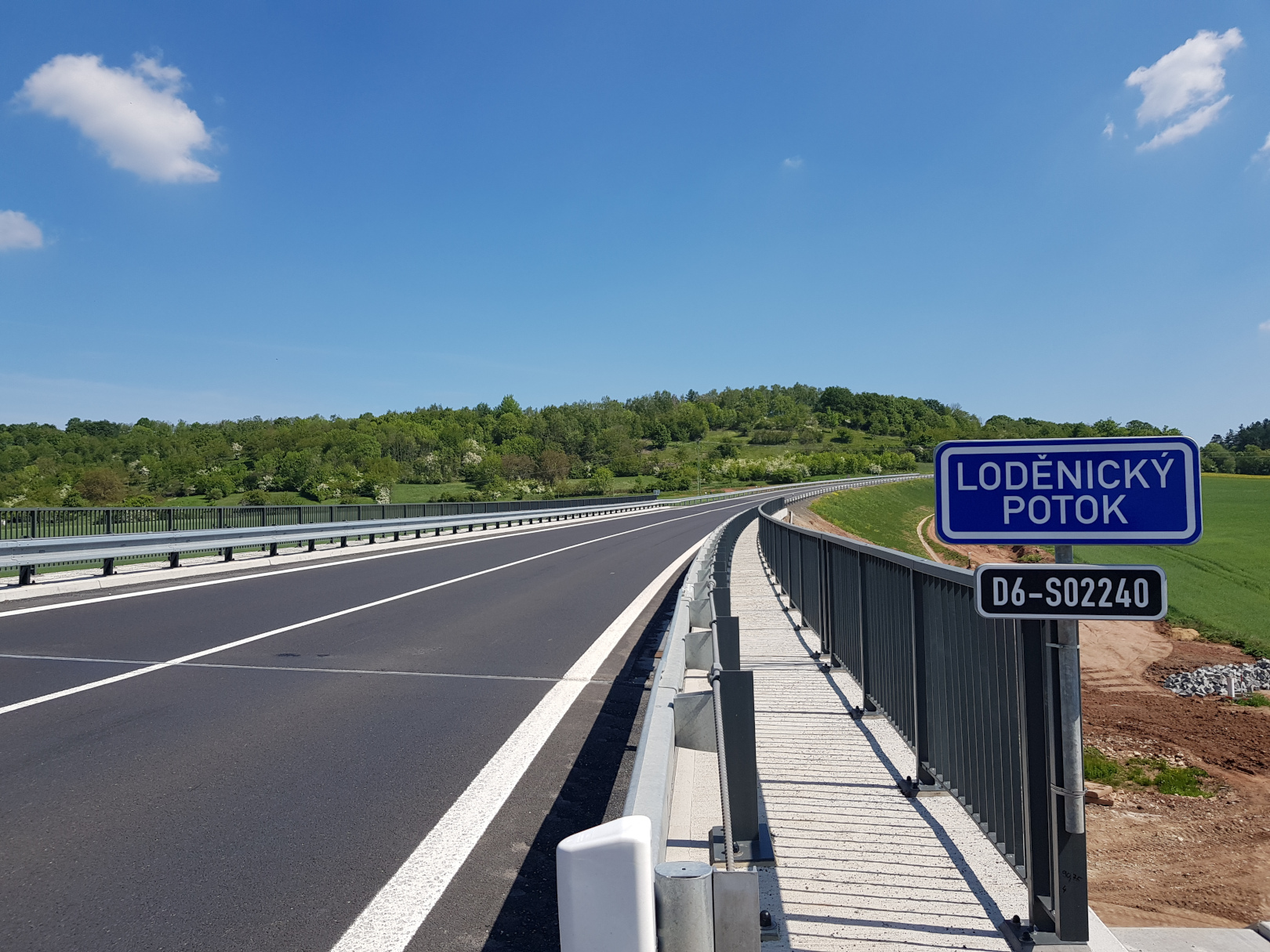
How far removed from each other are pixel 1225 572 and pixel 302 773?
5026 cm

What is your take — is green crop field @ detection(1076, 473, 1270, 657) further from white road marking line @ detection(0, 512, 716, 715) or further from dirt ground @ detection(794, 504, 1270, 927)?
white road marking line @ detection(0, 512, 716, 715)

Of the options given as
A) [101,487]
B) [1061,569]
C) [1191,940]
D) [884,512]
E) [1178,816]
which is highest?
[101,487]

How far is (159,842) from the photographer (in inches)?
161

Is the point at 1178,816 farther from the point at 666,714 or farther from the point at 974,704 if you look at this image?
the point at 666,714

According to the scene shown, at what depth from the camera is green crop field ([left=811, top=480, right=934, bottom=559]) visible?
168 feet

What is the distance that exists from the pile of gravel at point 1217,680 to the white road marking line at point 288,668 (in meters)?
19.9

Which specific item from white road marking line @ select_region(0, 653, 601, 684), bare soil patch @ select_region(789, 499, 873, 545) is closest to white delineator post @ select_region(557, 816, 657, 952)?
white road marking line @ select_region(0, 653, 601, 684)

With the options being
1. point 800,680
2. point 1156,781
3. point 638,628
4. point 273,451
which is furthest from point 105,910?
point 273,451

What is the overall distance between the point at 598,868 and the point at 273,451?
95036 millimetres

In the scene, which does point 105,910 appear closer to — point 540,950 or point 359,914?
point 359,914

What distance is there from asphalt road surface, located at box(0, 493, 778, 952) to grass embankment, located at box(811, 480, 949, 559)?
32.1 meters

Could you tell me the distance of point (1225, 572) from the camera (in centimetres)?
4328

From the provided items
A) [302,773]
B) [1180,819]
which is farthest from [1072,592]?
[1180,819]

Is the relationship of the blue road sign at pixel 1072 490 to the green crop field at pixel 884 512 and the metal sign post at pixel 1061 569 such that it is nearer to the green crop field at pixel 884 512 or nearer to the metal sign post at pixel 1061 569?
the metal sign post at pixel 1061 569
